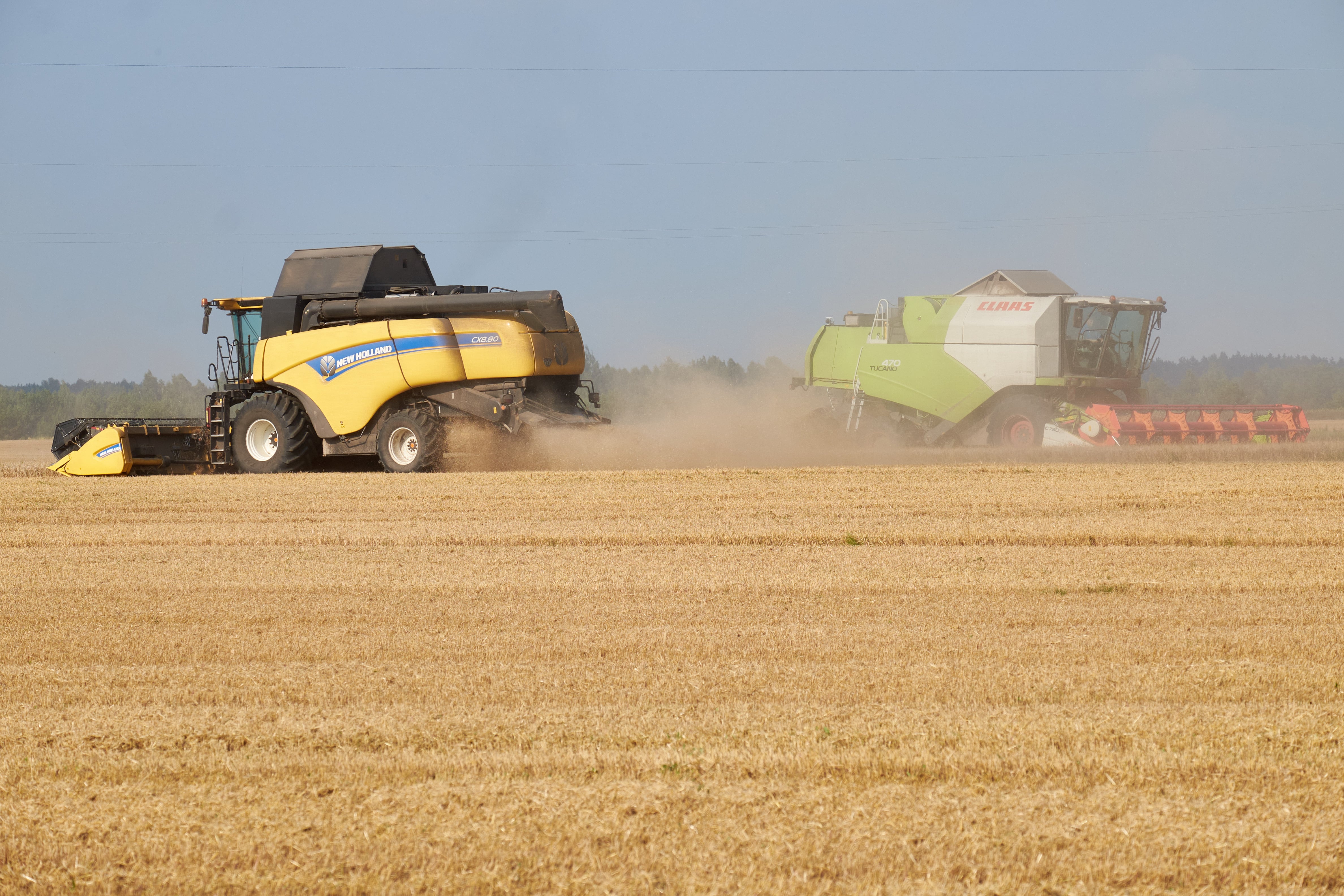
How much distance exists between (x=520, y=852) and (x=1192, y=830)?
6.05ft

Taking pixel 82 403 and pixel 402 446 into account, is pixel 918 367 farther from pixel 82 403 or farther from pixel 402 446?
pixel 82 403

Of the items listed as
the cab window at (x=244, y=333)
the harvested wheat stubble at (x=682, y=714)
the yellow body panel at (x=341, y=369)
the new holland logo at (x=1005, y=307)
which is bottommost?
the harvested wheat stubble at (x=682, y=714)

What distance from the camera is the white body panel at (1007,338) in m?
18.2

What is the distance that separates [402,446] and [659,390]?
20.8 feet

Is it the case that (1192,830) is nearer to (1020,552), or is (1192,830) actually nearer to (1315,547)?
(1020,552)

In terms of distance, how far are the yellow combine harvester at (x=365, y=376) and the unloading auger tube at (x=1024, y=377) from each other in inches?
265

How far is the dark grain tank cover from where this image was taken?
47.3ft

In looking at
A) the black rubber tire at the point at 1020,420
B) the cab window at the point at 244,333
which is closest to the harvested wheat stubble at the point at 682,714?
the cab window at the point at 244,333

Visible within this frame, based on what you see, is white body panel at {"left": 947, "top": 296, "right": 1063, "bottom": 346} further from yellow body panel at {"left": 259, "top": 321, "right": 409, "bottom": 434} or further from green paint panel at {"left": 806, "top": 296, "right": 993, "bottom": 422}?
yellow body panel at {"left": 259, "top": 321, "right": 409, "bottom": 434}

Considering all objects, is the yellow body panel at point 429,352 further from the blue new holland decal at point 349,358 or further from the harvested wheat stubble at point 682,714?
the harvested wheat stubble at point 682,714

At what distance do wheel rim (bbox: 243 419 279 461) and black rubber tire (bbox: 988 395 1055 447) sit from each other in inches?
450

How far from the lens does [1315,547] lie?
823 centimetres

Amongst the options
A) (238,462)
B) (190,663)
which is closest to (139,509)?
(238,462)

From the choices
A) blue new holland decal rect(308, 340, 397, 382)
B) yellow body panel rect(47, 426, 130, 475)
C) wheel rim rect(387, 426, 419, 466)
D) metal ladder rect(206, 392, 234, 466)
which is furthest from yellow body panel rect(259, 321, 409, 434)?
yellow body panel rect(47, 426, 130, 475)
